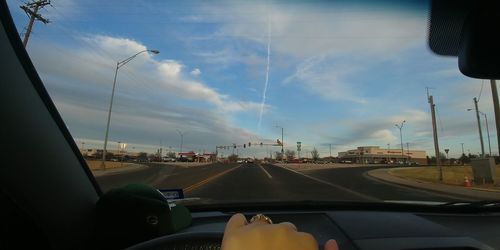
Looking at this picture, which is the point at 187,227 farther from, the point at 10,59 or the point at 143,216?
the point at 10,59

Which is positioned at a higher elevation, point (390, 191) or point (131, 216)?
point (390, 191)

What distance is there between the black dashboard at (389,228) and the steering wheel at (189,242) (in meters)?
0.93

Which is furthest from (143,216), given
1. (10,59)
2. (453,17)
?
(453,17)

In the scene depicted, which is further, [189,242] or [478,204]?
[478,204]

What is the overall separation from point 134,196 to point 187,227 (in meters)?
0.78

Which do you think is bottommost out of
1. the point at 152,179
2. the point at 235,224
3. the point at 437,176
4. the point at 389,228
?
the point at 389,228

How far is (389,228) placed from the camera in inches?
150

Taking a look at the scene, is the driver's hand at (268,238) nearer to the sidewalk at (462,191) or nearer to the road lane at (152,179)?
the road lane at (152,179)

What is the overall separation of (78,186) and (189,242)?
199cm

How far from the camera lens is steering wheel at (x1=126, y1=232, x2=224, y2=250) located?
1.68 meters

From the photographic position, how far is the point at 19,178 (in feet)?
9.06

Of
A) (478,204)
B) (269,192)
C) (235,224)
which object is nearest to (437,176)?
(269,192)

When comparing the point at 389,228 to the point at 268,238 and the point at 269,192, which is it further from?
the point at 269,192

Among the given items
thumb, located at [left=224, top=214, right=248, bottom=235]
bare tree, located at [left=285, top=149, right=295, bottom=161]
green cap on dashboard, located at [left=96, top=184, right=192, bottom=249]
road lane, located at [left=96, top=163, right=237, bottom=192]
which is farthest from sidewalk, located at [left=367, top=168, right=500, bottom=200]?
bare tree, located at [left=285, top=149, right=295, bottom=161]
